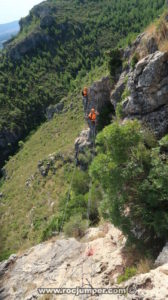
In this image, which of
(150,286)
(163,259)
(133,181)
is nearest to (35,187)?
(133,181)

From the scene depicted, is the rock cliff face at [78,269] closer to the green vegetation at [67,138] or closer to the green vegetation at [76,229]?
the green vegetation at [76,229]

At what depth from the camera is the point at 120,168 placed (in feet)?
35.4

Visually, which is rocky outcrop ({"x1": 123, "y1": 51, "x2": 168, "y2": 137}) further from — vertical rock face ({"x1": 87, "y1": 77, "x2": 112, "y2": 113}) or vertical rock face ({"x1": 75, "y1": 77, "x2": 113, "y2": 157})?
vertical rock face ({"x1": 87, "y1": 77, "x2": 112, "y2": 113})

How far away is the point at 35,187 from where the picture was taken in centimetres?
4588

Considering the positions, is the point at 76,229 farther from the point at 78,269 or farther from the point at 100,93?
the point at 100,93

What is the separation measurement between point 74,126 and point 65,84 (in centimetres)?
3453

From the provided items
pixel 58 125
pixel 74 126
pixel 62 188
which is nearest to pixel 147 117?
pixel 62 188

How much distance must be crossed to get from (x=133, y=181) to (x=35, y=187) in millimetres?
36677

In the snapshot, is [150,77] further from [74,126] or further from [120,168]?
[74,126]

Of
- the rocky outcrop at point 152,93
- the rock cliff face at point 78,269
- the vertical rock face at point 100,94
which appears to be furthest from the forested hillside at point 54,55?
the rock cliff face at point 78,269

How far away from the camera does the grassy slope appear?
121 ft

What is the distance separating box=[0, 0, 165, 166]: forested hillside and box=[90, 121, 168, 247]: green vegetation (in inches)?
2958

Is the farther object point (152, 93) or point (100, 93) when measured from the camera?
point (100, 93)

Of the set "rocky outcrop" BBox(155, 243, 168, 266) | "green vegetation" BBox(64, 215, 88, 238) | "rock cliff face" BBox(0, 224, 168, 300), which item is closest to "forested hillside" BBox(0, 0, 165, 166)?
"green vegetation" BBox(64, 215, 88, 238)
